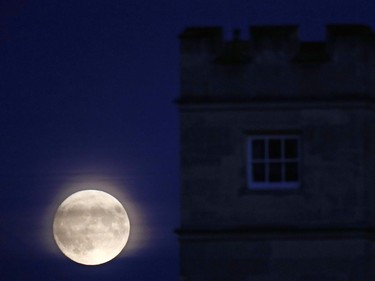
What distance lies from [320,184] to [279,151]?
3.31ft

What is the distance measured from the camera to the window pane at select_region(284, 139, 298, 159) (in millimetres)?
18203

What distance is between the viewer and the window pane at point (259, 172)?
18.2 m

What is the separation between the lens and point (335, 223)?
1798cm

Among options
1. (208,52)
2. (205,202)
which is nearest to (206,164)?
(205,202)

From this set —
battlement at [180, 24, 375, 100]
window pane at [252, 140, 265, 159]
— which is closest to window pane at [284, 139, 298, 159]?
window pane at [252, 140, 265, 159]

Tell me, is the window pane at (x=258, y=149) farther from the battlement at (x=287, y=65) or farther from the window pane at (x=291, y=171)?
the battlement at (x=287, y=65)

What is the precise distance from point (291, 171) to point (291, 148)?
45 centimetres

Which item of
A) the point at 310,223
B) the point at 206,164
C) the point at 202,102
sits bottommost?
the point at 310,223

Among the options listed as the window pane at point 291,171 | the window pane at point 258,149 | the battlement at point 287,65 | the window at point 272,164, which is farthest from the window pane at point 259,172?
the battlement at point 287,65

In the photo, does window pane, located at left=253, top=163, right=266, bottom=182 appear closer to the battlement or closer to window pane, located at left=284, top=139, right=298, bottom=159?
window pane, located at left=284, top=139, right=298, bottom=159

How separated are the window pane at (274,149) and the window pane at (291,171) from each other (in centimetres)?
27

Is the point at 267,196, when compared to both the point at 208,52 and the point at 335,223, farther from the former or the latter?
the point at 208,52

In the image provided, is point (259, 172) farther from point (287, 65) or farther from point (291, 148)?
point (287, 65)

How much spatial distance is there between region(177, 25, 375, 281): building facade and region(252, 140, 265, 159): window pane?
0.02 meters
